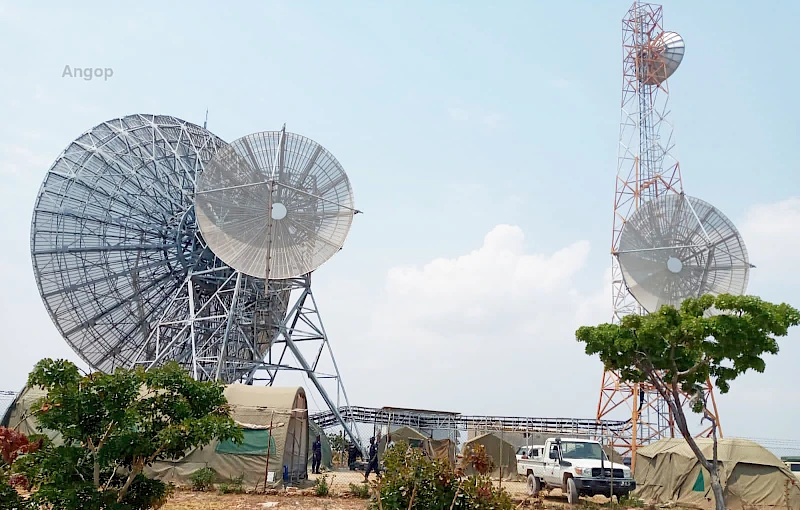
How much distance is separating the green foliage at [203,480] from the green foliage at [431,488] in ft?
38.1

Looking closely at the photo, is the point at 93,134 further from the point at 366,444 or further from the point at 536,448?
the point at 536,448

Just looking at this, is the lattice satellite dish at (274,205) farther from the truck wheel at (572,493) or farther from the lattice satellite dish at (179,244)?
the truck wheel at (572,493)

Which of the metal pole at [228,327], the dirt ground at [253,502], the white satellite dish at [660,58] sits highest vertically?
the white satellite dish at [660,58]

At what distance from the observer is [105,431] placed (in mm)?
11031

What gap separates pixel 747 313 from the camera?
1738 cm

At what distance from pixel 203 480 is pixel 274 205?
14468 millimetres

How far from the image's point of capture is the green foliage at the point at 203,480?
2112cm

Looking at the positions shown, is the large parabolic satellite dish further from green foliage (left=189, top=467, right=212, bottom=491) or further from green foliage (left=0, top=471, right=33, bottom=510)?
green foliage (left=0, top=471, right=33, bottom=510)

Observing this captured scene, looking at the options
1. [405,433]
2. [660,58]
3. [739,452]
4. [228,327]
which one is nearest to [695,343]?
[739,452]

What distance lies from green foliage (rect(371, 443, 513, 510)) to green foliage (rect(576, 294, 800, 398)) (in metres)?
8.73

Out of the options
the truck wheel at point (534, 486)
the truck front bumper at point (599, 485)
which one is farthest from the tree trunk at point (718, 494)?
the truck wheel at point (534, 486)

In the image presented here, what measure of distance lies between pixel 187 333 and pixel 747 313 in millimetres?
28639

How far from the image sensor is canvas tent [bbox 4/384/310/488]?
73.4ft

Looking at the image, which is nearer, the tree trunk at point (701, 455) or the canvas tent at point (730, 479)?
the tree trunk at point (701, 455)
